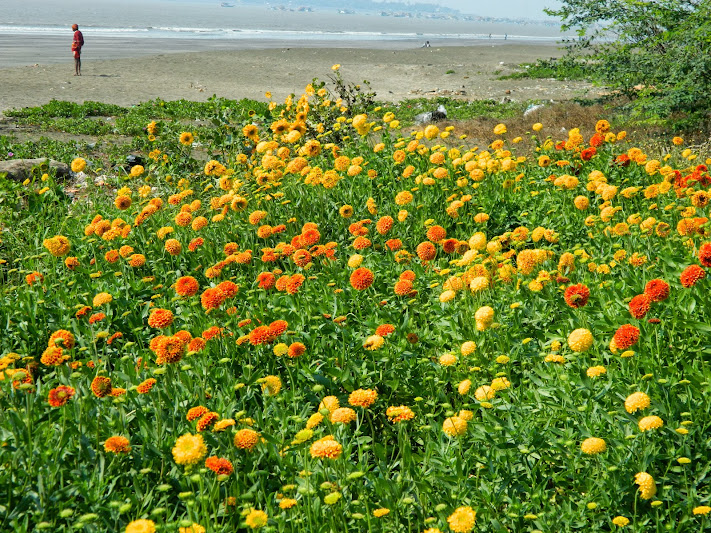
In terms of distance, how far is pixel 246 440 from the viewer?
8.29 ft

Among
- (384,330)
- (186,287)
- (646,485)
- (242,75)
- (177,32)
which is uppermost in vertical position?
(177,32)

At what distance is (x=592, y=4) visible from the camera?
34.6 ft

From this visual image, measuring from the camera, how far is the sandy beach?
20.2m

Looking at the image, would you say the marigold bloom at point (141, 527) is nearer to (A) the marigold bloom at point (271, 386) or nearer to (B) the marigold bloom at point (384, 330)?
(A) the marigold bloom at point (271, 386)

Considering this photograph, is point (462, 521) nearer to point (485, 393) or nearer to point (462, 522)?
point (462, 522)

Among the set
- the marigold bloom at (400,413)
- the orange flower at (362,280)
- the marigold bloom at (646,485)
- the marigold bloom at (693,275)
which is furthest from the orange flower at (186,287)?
the marigold bloom at (693,275)

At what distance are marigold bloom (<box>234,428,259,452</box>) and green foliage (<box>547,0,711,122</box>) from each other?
26.5 ft

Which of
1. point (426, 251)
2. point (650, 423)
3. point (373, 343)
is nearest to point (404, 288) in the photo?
point (373, 343)

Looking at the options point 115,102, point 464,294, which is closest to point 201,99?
point 115,102

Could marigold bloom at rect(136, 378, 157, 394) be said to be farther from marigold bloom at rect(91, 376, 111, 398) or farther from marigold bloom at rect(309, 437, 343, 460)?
marigold bloom at rect(309, 437, 343, 460)

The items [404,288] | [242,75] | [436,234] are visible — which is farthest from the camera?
[242,75]

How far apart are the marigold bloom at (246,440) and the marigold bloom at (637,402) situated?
150cm

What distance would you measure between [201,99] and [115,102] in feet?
8.53

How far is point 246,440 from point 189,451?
1.04 feet
